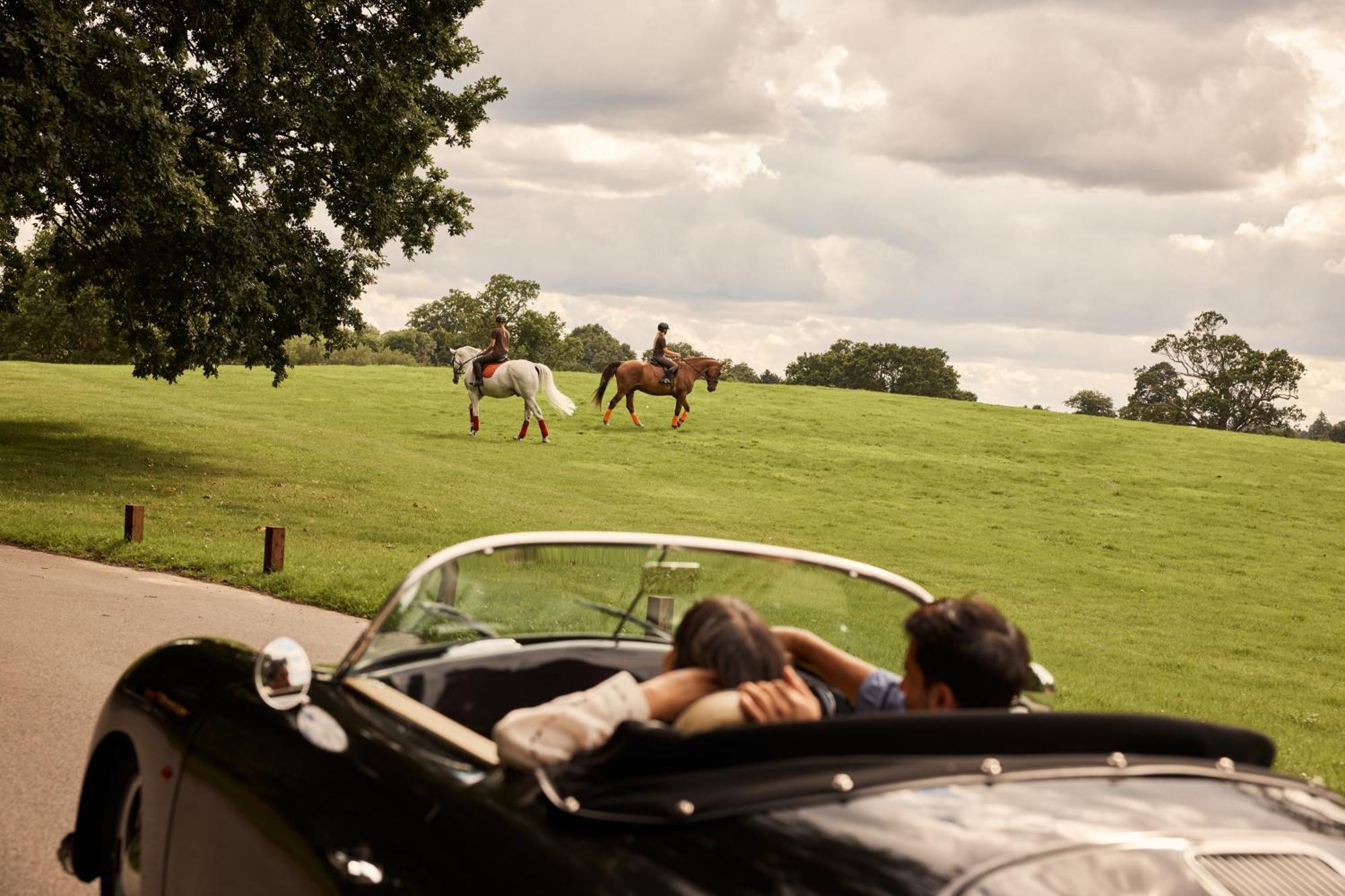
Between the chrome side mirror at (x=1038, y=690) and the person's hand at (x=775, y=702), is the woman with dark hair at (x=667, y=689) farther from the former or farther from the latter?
the chrome side mirror at (x=1038, y=690)

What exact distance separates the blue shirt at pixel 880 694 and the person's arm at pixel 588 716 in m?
0.55

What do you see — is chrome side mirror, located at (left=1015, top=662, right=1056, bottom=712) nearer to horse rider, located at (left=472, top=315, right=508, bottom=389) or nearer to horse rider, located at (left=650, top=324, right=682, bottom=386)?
horse rider, located at (left=472, top=315, right=508, bottom=389)

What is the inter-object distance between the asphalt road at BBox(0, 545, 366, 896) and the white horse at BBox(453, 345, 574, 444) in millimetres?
21409

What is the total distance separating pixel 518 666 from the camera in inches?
140

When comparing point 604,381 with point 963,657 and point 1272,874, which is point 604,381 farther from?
point 1272,874

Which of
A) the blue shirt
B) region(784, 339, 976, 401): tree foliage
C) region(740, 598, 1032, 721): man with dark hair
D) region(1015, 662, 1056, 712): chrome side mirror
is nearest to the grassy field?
the blue shirt

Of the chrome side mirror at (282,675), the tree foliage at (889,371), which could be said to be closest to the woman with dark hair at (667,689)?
the chrome side mirror at (282,675)

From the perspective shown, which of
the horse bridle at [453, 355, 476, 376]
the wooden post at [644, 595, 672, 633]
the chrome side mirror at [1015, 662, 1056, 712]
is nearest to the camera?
the chrome side mirror at [1015, 662, 1056, 712]

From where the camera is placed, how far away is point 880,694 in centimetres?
303

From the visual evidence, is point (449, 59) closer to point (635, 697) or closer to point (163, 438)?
point (163, 438)

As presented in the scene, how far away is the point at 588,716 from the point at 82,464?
83.4 feet

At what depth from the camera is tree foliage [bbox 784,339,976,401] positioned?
11644 cm

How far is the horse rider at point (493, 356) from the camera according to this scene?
3578cm

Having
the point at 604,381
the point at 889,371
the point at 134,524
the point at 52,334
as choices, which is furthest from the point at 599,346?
the point at 134,524
